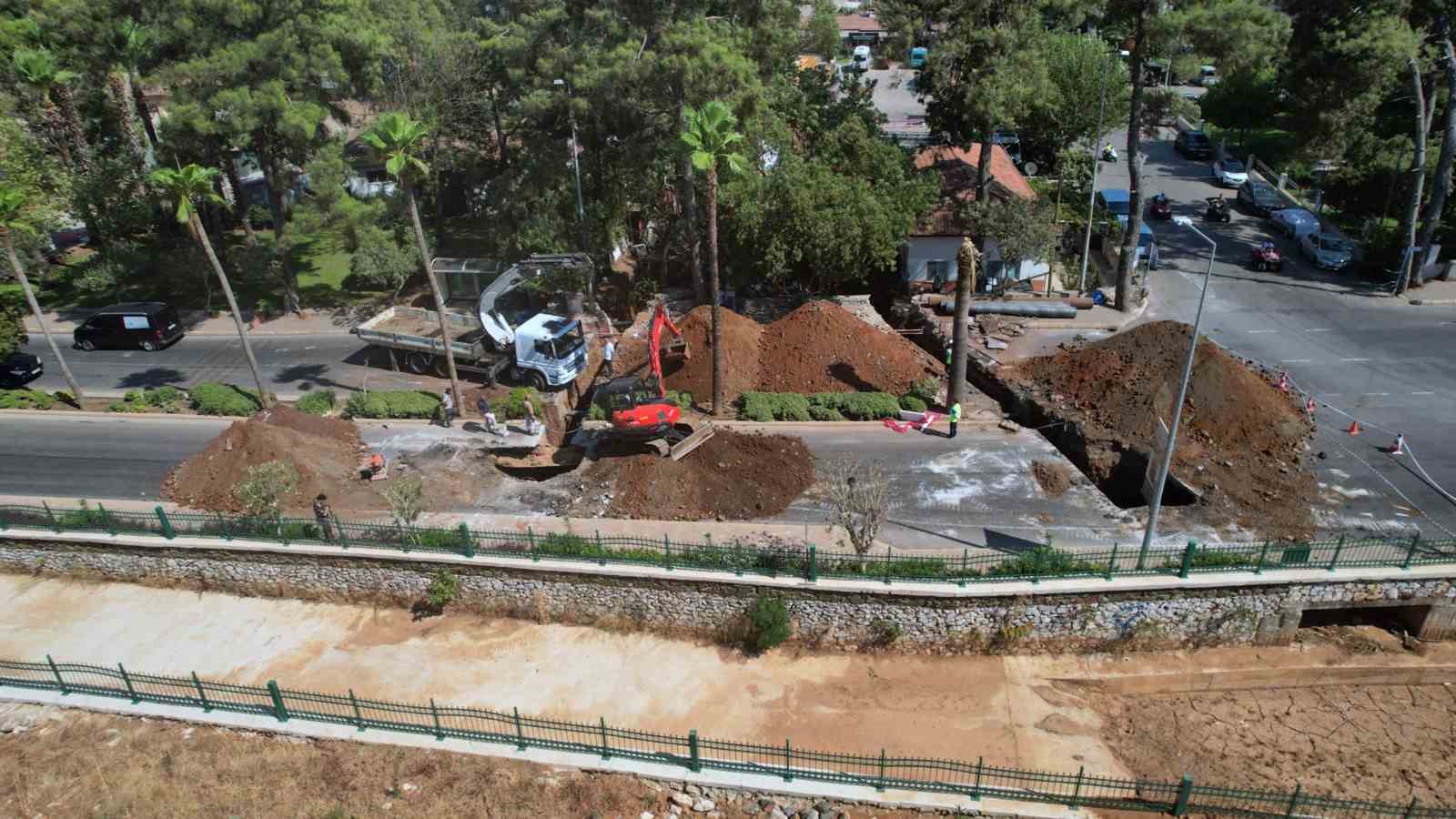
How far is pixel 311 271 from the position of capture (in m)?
49.8

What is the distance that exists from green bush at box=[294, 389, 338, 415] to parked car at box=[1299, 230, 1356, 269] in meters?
46.6

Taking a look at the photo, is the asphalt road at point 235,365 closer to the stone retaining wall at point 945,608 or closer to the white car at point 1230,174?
the stone retaining wall at point 945,608

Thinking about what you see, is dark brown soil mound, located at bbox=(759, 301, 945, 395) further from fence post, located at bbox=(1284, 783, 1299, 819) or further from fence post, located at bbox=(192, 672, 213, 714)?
fence post, located at bbox=(192, 672, 213, 714)

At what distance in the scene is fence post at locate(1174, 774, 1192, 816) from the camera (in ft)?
57.5

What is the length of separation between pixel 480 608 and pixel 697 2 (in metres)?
25.8

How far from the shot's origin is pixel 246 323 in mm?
43812

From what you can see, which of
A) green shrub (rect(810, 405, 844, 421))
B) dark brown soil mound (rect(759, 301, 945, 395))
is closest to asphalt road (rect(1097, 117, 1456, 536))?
dark brown soil mound (rect(759, 301, 945, 395))

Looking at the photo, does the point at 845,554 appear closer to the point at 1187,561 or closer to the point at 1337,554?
the point at 1187,561

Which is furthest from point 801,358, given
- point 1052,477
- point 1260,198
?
point 1260,198

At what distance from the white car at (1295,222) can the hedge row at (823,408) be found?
29.2 m

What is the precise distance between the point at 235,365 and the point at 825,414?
89.6ft

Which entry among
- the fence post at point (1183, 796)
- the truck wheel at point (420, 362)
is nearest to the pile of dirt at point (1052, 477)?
the fence post at point (1183, 796)

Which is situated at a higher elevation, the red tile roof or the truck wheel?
the red tile roof

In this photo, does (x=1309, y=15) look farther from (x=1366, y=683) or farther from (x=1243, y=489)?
(x=1366, y=683)
